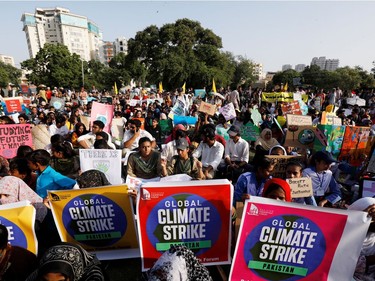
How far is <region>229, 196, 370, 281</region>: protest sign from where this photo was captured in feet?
7.48

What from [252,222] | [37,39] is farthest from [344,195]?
[37,39]

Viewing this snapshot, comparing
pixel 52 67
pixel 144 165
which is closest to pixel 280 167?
pixel 144 165

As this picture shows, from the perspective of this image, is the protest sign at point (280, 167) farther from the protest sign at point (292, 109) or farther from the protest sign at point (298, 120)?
the protest sign at point (292, 109)

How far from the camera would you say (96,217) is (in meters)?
2.90

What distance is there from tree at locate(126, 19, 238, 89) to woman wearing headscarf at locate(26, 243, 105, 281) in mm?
32813

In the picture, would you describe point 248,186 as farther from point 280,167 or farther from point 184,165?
point 184,165

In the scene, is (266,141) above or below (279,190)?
below

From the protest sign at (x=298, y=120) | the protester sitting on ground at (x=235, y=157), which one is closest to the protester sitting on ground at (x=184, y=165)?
the protester sitting on ground at (x=235, y=157)

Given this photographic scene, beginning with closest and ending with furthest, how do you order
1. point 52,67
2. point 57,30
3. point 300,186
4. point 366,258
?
point 366,258 < point 300,186 < point 52,67 < point 57,30

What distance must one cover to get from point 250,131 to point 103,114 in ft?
14.6

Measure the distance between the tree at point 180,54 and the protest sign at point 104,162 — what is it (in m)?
30.6

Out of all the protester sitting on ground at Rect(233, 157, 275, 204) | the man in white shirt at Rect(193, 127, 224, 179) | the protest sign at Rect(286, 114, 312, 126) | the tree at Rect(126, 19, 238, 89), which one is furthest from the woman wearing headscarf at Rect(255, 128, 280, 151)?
the tree at Rect(126, 19, 238, 89)

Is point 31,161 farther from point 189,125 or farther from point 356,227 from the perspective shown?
point 189,125

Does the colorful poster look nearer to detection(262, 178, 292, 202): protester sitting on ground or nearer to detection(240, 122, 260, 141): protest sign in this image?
detection(240, 122, 260, 141): protest sign
